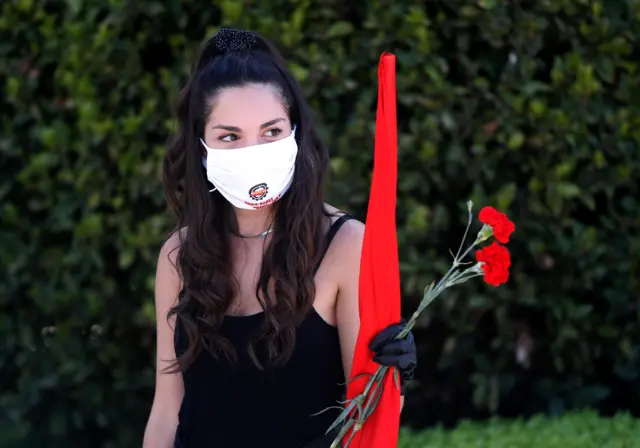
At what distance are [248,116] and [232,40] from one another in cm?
25

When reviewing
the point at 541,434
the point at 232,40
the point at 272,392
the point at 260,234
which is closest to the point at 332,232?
the point at 260,234

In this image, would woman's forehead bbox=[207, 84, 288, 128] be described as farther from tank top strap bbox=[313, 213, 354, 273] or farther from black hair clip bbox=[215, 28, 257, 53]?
tank top strap bbox=[313, 213, 354, 273]

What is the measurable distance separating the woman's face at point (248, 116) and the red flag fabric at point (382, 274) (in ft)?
1.05

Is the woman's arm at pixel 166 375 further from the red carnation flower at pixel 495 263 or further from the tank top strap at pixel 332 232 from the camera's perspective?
the red carnation flower at pixel 495 263

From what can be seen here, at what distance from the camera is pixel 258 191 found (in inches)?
100

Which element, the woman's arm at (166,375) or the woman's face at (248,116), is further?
the woman's arm at (166,375)

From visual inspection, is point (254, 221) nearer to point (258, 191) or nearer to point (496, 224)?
point (258, 191)

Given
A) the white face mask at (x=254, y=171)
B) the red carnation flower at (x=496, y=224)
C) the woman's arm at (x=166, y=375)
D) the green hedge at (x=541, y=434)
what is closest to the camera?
the red carnation flower at (x=496, y=224)

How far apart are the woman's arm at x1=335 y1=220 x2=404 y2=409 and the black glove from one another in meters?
0.21

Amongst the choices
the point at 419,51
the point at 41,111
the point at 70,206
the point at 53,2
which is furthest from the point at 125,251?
the point at 419,51

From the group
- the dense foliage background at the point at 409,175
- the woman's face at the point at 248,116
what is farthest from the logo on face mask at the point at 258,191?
the dense foliage background at the point at 409,175

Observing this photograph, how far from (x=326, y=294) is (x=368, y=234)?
0.92 feet

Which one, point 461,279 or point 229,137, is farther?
point 229,137

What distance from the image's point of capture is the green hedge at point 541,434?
11.9ft
